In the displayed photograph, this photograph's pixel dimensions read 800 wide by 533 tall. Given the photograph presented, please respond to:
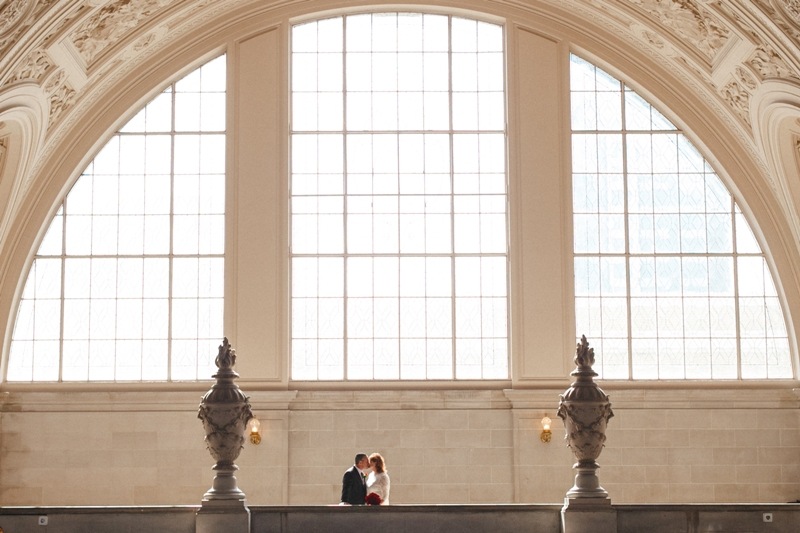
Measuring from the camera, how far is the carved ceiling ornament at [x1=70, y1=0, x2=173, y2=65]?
2391 cm

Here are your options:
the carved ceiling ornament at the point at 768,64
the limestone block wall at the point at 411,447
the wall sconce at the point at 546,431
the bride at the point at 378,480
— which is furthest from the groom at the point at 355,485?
the carved ceiling ornament at the point at 768,64

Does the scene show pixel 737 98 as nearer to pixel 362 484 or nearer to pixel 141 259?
pixel 362 484

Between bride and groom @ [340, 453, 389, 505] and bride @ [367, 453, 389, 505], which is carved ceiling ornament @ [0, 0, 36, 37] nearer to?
bride and groom @ [340, 453, 389, 505]

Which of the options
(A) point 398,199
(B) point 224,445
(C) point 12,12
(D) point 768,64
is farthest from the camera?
(A) point 398,199

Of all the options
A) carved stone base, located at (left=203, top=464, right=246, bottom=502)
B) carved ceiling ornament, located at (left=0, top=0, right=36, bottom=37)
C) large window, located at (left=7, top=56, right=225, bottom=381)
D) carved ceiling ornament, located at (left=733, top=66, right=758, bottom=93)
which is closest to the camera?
carved stone base, located at (left=203, top=464, right=246, bottom=502)

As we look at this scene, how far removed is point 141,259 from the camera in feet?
85.5

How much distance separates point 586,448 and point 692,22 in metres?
10.6

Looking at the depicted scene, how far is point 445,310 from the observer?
25922mm

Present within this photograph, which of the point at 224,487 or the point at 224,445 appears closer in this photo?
the point at 224,445

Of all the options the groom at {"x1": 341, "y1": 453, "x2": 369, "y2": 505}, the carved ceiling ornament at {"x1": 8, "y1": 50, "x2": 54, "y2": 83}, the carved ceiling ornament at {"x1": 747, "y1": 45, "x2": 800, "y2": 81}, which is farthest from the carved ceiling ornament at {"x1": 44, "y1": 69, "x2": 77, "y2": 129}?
the carved ceiling ornament at {"x1": 747, "y1": 45, "x2": 800, "y2": 81}

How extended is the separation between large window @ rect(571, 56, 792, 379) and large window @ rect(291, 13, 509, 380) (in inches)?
66.0

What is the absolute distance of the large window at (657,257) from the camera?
84.5ft

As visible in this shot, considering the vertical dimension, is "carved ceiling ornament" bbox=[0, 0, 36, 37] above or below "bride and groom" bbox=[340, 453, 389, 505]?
above

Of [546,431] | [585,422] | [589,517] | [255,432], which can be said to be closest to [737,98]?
[546,431]
